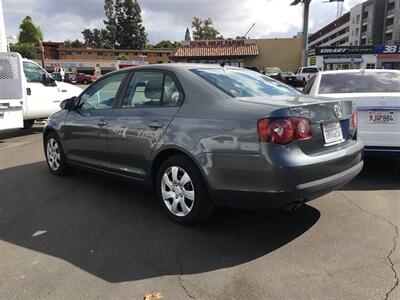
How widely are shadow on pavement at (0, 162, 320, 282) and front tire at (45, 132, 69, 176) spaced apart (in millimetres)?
651

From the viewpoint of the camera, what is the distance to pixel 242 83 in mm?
4379

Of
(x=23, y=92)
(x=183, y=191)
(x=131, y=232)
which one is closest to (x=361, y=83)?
(x=183, y=191)

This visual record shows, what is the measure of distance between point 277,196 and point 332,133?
94 cm

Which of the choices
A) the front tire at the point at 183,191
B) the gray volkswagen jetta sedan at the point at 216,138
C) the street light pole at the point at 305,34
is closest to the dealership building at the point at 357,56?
the street light pole at the point at 305,34

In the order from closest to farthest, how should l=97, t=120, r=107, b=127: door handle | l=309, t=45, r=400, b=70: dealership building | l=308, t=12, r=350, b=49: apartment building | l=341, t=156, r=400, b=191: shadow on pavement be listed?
l=97, t=120, r=107, b=127: door handle
l=341, t=156, r=400, b=191: shadow on pavement
l=309, t=45, r=400, b=70: dealership building
l=308, t=12, r=350, b=49: apartment building

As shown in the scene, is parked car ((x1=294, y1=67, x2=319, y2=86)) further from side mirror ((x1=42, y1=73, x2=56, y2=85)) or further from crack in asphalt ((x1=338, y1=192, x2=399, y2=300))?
crack in asphalt ((x1=338, y1=192, x2=399, y2=300))

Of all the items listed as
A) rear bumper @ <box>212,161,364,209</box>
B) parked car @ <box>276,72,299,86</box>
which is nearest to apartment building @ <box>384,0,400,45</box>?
parked car @ <box>276,72,299,86</box>

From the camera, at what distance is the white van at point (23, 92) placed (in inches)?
380

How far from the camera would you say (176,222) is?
13.7ft

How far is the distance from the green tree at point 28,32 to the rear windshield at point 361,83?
102223 mm

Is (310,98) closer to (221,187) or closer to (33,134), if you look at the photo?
(221,187)

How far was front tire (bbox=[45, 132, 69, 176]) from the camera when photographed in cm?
596

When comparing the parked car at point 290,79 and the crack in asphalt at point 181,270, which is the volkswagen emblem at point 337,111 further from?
the parked car at point 290,79

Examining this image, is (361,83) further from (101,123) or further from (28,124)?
(28,124)
